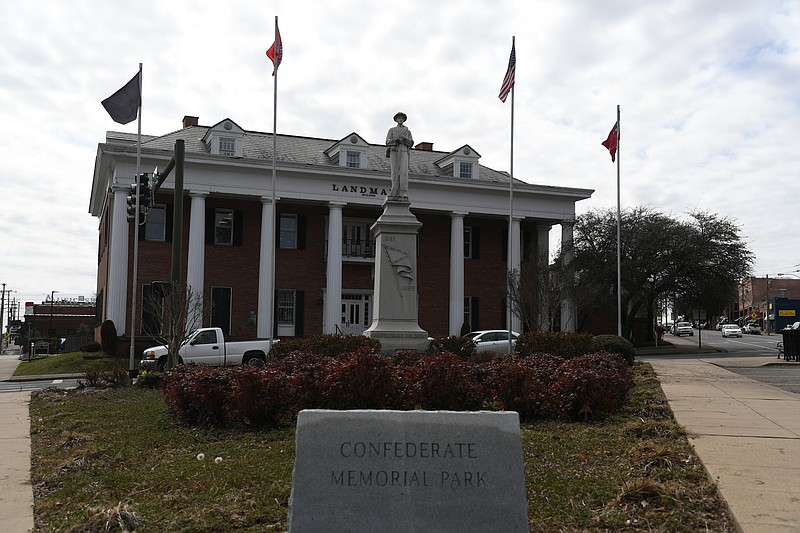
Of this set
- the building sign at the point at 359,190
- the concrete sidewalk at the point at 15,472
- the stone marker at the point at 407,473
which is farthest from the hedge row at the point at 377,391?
the building sign at the point at 359,190

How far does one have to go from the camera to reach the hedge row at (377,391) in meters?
9.93

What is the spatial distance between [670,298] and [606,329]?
435 cm

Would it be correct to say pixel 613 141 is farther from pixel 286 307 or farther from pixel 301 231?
pixel 286 307

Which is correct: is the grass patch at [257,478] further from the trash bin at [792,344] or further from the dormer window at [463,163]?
the dormer window at [463,163]

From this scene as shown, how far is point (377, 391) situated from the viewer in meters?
10.2

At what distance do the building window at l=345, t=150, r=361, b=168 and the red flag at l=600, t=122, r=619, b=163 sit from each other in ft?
42.9

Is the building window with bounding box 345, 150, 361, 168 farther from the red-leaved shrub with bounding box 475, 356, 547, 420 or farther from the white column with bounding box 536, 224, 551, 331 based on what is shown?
the red-leaved shrub with bounding box 475, 356, 547, 420

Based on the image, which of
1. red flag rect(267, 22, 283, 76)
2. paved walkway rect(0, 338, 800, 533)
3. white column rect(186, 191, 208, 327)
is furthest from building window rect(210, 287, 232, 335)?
paved walkway rect(0, 338, 800, 533)

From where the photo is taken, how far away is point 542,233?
45.9 metres

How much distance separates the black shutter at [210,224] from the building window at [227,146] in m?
3.00

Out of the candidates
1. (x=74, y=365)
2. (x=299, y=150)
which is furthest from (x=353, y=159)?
(x=74, y=365)

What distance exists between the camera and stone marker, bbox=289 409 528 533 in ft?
14.0

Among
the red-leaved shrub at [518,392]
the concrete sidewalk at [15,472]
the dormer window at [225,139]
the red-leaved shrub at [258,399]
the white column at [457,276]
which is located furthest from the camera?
the white column at [457,276]

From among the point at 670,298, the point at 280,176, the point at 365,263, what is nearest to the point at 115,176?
the point at 280,176
